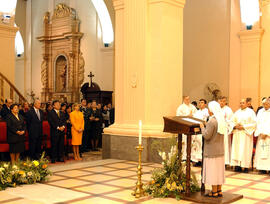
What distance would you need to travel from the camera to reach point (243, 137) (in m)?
8.95

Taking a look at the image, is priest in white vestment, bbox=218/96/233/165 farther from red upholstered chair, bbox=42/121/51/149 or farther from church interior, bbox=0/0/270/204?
red upholstered chair, bbox=42/121/51/149

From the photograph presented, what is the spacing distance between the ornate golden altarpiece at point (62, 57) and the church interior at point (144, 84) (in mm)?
54

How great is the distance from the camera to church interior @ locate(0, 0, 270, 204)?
6.42 metres

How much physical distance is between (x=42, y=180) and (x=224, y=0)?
10.1 metres

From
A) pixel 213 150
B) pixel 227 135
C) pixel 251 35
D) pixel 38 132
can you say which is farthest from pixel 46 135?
pixel 251 35

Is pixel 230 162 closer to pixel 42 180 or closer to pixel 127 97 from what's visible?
pixel 127 97

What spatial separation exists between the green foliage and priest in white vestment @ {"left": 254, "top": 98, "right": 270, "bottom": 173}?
9.19 ft

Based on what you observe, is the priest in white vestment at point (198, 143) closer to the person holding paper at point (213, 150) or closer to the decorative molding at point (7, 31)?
the person holding paper at point (213, 150)

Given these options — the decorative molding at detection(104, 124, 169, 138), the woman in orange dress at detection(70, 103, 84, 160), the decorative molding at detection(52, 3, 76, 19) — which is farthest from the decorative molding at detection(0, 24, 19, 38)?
the decorative molding at detection(52, 3, 76, 19)

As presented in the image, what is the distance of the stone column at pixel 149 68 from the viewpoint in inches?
374

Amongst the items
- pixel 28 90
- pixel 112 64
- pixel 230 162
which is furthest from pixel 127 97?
pixel 28 90

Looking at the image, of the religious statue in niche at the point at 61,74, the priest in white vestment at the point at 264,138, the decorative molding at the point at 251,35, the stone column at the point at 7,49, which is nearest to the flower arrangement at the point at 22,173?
the priest in white vestment at the point at 264,138

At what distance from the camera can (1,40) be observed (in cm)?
1352

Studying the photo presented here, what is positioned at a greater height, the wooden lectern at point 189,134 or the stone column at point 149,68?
the stone column at point 149,68
